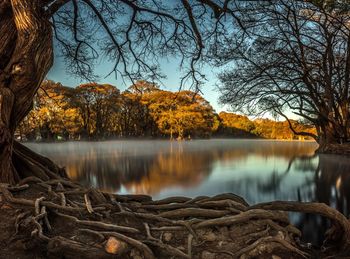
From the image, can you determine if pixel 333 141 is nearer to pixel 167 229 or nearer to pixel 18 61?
pixel 167 229

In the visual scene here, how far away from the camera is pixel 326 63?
1777cm

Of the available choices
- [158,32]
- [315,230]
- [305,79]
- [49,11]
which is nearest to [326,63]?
[305,79]

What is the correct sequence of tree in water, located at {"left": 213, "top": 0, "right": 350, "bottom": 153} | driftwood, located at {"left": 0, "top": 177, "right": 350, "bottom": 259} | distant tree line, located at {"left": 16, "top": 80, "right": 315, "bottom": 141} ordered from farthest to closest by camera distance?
distant tree line, located at {"left": 16, "top": 80, "right": 315, "bottom": 141} < tree in water, located at {"left": 213, "top": 0, "right": 350, "bottom": 153} < driftwood, located at {"left": 0, "top": 177, "right": 350, "bottom": 259}

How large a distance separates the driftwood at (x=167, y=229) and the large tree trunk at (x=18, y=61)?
0.90 metres

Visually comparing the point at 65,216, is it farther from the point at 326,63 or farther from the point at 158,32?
the point at 326,63

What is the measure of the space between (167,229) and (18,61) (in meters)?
3.29

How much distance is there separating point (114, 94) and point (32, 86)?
162 ft

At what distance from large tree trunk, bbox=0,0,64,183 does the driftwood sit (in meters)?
0.90

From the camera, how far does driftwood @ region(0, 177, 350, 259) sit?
296 cm

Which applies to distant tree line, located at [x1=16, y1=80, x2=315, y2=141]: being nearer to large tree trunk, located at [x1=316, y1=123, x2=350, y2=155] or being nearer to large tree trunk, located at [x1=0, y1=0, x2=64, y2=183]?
large tree trunk, located at [x1=316, y1=123, x2=350, y2=155]

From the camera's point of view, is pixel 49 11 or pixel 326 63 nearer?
pixel 49 11

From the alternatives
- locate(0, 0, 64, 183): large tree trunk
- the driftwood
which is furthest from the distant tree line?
the driftwood

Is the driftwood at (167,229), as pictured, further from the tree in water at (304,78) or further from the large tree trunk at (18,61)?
the tree in water at (304,78)

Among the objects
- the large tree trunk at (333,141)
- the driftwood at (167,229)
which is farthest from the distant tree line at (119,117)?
the driftwood at (167,229)
